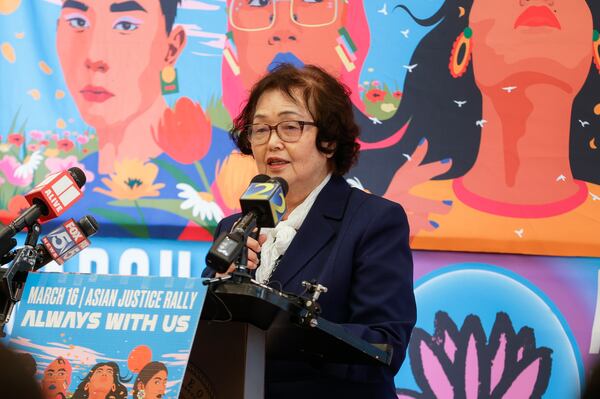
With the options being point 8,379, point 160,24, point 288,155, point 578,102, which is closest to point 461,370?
point 578,102

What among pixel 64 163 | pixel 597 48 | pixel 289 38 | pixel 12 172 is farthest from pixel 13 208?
pixel 597 48

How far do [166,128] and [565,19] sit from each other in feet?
5.92

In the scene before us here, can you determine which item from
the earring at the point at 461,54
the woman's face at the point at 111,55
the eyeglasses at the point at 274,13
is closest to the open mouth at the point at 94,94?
the woman's face at the point at 111,55

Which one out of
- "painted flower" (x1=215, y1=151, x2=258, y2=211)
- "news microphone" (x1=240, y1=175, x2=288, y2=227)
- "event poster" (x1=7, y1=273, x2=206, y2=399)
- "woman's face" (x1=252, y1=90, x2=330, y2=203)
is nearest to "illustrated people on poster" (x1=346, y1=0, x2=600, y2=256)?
"painted flower" (x1=215, y1=151, x2=258, y2=211)

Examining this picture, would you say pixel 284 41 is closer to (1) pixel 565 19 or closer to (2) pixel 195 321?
(1) pixel 565 19

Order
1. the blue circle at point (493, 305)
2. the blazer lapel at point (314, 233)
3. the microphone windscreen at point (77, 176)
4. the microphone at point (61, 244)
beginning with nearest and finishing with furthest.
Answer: the microphone at point (61, 244)
the microphone windscreen at point (77, 176)
the blazer lapel at point (314, 233)
the blue circle at point (493, 305)

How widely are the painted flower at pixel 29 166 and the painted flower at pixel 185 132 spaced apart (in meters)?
0.50

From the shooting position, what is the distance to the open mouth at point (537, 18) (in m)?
3.39

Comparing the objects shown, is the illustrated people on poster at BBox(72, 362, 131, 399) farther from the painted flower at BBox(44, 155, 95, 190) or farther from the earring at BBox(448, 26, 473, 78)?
the earring at BBox(448, 26, 473, 78)

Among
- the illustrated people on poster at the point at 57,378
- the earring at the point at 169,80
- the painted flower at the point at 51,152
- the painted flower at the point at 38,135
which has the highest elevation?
the earring at the point at 169,80

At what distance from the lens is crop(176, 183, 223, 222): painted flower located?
3.32 m

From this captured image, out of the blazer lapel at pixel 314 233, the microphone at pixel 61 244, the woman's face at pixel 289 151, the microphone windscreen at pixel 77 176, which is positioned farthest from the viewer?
the woman's face at pixel 289 151

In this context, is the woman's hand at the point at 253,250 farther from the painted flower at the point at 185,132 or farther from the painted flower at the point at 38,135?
the painted flower at the point at 38,135

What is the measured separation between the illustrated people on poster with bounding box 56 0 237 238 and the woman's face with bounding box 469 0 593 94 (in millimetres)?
1195
